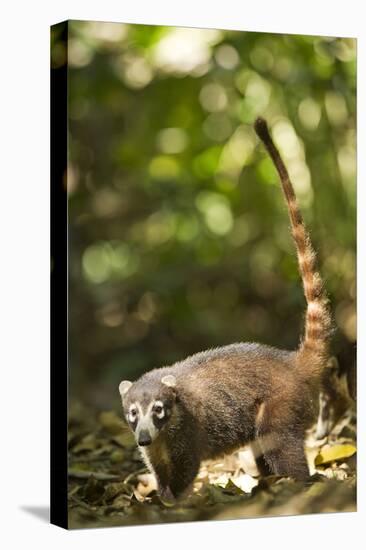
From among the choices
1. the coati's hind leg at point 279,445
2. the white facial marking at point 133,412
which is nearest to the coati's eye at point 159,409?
the white facial marking at point 133,412

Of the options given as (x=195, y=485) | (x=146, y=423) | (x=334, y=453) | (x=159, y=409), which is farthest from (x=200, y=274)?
(x=334, y=453)

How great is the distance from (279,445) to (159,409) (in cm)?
94

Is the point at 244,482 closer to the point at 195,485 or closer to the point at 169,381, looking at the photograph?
the point at 195,485

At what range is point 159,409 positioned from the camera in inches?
316

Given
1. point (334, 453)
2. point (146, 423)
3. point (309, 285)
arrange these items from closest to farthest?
point (146, 423)
point (309, 285)
point (334, 453)

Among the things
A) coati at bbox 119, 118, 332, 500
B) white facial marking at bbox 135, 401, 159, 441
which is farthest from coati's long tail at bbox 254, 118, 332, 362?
white facial marking at bbox 135, 401, 159, 441

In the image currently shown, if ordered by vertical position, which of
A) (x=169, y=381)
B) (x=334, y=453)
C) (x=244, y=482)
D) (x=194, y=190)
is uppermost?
(x=194, y=190)

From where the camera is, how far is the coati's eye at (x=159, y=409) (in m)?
8.03

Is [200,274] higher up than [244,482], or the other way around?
[200,274]

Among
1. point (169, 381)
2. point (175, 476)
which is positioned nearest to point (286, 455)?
point (175, 476)

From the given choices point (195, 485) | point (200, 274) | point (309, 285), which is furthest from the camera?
point (309, 285)

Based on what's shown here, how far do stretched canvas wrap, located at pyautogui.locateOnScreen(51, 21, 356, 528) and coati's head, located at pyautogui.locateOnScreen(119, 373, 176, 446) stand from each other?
12 mm

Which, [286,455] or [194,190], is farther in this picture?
[286,455]

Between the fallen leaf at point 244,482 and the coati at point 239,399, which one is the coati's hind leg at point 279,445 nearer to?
the coati at point 239,399
